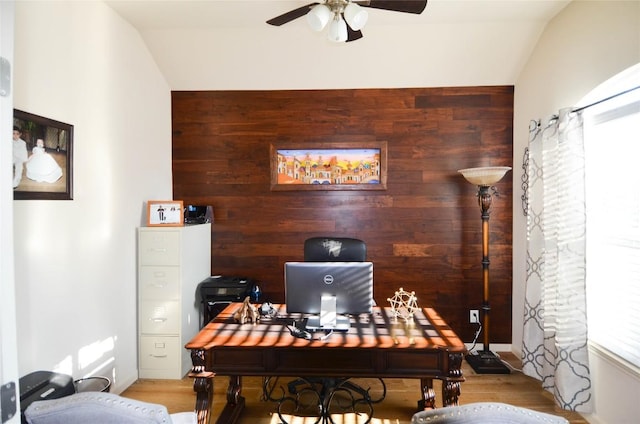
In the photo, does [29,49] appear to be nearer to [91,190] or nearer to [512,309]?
[91,190]

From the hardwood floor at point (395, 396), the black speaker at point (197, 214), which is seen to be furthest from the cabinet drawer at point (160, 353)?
the black speaker at point (197, 214)

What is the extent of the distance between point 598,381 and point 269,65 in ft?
11.9

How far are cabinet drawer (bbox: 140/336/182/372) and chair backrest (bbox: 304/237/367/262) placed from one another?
139cm

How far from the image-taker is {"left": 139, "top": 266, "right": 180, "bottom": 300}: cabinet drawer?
10.5 ft

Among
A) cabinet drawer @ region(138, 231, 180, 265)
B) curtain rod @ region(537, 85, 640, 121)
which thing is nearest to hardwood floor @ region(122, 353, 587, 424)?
cabinet drawer @ region(138, 231, 180, 265)

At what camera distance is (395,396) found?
9.59ft

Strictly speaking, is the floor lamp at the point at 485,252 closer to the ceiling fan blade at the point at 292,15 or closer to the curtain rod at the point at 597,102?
the curtain rod at the point at 597,102

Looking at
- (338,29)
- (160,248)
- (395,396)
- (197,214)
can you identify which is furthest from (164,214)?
(395,396)

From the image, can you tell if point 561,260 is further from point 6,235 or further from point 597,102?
point 6,235

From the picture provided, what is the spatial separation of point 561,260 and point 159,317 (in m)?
3.16

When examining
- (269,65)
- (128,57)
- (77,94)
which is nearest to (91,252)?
(77,94)

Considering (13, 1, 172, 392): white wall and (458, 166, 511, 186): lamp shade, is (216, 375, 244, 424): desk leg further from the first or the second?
(458, 166, 511, 186): lamp shade

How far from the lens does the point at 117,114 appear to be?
3.04 meters

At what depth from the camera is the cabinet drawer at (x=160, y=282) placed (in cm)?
321
